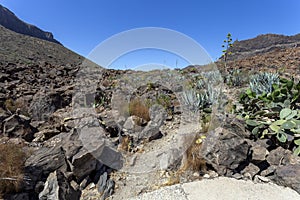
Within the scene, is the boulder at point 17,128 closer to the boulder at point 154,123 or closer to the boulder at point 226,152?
the boulder at point 154,123

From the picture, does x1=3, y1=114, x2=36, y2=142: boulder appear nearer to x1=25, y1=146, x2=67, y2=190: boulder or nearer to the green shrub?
x1=25, y1=146, x2=67, y2=190: boulder

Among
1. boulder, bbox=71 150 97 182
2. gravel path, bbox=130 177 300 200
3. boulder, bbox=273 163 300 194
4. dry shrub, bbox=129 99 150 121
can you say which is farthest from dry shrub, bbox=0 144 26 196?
boulder, bbox=273 163 300 194

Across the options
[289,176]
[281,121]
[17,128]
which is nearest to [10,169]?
[17,128]

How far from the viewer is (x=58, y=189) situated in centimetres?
176

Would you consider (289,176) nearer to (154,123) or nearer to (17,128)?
(154,123)

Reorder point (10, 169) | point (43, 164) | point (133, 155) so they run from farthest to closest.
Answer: point (133, 155) → point (43, 164) → point (10, 169)

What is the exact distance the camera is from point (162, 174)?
87.4 inches

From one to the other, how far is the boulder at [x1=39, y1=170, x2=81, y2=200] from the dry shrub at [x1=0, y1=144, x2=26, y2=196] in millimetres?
277

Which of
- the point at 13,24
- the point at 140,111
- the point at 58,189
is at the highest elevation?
the point at 13,24

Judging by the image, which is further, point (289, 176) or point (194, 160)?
point (194, 160)

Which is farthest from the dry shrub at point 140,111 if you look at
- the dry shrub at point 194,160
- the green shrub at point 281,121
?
the green shrub at point 281,121

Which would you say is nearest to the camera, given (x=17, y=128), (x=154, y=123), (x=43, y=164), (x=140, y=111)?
(x=43, y=164)

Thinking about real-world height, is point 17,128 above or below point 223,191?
above

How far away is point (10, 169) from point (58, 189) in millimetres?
606
